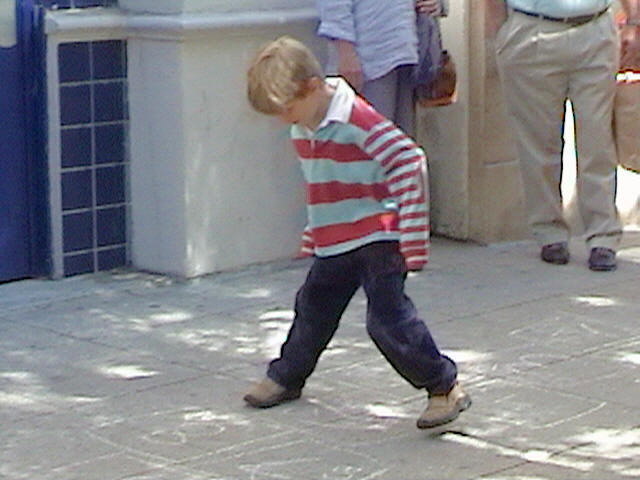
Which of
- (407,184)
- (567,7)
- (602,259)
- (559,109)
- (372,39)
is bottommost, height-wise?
(602,259)

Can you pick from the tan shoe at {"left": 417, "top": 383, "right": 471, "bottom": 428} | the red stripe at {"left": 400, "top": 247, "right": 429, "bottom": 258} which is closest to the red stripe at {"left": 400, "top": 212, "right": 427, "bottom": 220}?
the red stripe at {"left": 400, "top": 247, "right": 429, "bottom": 258}

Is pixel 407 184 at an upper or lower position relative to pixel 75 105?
lower

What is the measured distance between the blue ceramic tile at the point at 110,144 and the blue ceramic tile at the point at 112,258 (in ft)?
1.46

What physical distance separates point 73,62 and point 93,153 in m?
0.45

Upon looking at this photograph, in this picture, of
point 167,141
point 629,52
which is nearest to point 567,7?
point 629,52

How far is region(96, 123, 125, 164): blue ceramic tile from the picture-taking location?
28.3ft

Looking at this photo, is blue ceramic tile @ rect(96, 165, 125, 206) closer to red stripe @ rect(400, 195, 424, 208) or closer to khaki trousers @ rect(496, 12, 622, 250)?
khaki trousers @ rect(496, 12, 622, 250)

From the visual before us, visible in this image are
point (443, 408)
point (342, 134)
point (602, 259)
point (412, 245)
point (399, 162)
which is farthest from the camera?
point (602, 259)

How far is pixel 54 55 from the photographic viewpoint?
8.34 m

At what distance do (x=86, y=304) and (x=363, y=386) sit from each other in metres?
1.89

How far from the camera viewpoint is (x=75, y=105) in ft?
27.8

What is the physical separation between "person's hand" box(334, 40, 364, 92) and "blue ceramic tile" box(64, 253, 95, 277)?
1.51 meters

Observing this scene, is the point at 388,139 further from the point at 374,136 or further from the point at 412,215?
the point at 412,215

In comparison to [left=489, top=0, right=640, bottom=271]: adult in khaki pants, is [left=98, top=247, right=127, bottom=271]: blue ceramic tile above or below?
below
